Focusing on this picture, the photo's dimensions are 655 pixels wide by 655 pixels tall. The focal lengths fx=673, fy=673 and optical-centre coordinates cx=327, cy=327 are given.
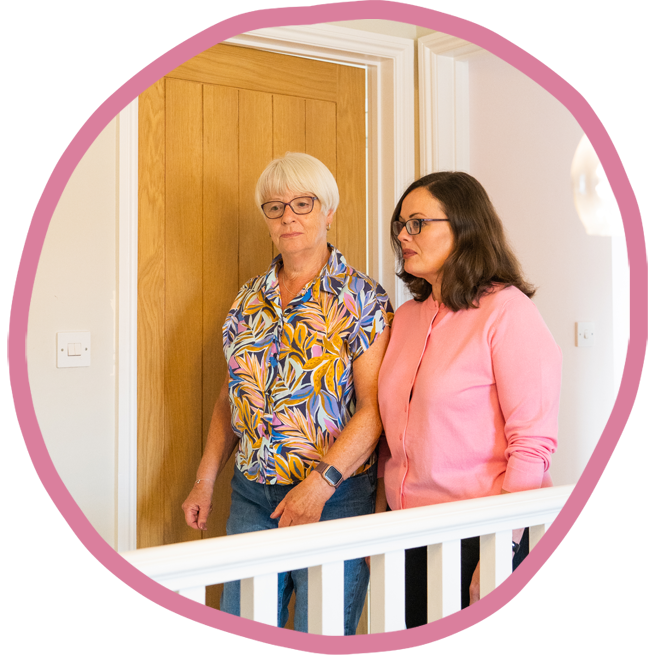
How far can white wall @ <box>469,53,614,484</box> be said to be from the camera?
6.17ft

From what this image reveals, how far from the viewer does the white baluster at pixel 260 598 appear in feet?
2.56

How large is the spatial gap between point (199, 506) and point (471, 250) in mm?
778

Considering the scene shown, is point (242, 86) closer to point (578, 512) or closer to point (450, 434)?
point (450, 434)

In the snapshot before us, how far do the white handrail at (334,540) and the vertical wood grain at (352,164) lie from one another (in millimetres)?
1082

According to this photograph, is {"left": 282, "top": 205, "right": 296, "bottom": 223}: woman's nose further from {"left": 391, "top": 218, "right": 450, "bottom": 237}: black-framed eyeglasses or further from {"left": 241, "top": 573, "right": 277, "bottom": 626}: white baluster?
{"left": 241, "top": 573, "right": 277, "bottom": 626}: white baluster

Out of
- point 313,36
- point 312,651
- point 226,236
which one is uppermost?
point 313,36

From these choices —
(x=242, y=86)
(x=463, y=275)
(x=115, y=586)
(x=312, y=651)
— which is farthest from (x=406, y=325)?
(x=242, y=86)

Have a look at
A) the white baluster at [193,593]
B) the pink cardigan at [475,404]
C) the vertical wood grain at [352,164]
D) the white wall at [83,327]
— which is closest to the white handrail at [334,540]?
the white baluster at [193,593]

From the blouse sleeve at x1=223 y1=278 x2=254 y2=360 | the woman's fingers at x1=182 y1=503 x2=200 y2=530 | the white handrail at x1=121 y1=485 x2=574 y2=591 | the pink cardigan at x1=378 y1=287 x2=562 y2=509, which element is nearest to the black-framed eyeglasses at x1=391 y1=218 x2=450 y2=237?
the pink cardigan at x1=378 y1=287 x2=562 y2=509

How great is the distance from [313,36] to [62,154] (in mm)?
1250

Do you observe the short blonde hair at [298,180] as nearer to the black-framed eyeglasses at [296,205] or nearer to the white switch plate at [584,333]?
the black-framed eyeglasses at [296,205]

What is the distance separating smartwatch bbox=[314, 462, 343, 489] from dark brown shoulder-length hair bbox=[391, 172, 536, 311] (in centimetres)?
36

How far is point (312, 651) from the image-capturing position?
84 cm

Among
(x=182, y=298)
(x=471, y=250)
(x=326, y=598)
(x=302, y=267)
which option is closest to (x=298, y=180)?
(x=302, y=267)
